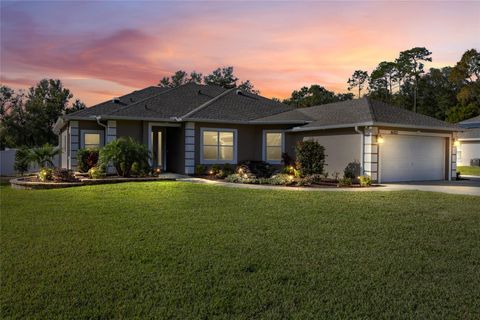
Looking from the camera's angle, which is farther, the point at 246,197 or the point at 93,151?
the point at 93,151

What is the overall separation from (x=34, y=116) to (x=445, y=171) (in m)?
39.0

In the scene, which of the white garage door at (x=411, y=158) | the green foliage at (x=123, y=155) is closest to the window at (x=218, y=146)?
the green foliage at (x=123, y=155)

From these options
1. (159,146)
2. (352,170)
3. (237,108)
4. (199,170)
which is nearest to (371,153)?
(352,170)

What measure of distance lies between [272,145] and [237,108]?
2714 millimetres

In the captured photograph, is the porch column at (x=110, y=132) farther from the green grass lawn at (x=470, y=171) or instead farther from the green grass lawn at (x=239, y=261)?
the green grass lawn at (x=470, y=171)

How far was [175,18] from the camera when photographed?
11547 millimetres

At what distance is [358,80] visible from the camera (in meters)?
58.2

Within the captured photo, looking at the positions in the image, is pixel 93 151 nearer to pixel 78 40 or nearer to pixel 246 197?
pixel 78 40

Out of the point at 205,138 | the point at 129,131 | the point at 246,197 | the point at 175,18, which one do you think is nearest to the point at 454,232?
the point at 246,197

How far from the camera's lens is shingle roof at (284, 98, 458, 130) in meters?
15.6

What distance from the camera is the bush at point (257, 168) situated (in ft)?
56.9

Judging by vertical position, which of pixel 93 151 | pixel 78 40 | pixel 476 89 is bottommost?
pixel 93 151

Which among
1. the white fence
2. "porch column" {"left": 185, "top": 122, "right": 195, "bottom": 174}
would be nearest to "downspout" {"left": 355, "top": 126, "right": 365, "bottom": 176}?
"porch column" {"left": 185, "top": 122, "right": 195, "bottom": 174}

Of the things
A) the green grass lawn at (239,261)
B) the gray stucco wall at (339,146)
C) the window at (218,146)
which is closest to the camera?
the green grass lawn at (239,261)
